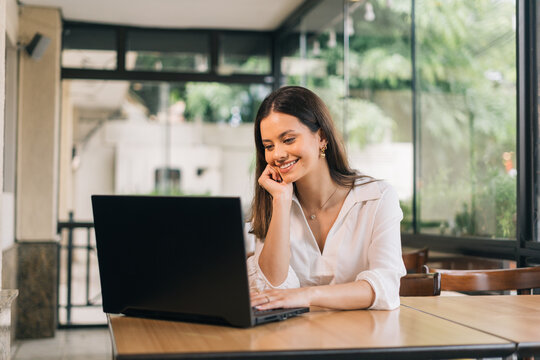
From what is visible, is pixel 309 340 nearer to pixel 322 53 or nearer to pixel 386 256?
pixel 386 256

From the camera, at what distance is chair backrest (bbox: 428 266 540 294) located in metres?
2.19

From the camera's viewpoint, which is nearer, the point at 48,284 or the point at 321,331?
the point at 321,331

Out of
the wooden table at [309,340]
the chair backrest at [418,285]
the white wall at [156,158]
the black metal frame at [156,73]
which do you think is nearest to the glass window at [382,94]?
the black metal frame at [156,73]

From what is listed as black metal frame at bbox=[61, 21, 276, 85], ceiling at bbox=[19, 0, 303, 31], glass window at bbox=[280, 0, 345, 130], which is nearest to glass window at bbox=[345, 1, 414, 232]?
glass window at bbox=[280, 0, 345, 130]

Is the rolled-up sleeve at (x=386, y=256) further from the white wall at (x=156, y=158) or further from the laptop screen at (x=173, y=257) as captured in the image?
the white wall at (x=156, y=158)

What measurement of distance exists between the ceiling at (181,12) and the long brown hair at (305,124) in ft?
11.8

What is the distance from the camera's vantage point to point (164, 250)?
1.37 m

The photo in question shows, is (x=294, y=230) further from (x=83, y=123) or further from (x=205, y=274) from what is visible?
(x=83, y=123)

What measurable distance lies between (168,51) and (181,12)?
0.59 metres

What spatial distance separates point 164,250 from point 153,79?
4950 mm

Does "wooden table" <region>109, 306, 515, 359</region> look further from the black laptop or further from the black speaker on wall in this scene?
the black speaker on wall

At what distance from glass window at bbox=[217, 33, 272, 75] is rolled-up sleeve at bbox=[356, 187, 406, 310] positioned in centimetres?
458

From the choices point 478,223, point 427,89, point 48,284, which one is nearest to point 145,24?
point 48,284

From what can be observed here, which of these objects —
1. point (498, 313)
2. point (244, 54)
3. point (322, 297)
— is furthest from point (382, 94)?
point (322, 297)
